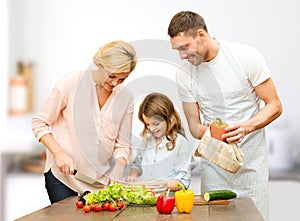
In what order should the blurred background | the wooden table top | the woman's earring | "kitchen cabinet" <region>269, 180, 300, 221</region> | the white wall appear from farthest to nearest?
1. the white wall
2. the blurred background
3. "kitchen cabinet" <region>269, 180, 300, 221</region>
4. the woman's earring
5. the wooden table top

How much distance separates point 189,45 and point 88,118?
49 centimetres

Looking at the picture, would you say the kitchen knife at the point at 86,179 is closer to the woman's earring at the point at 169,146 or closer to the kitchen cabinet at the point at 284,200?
the woman's earring at the point at 169,146

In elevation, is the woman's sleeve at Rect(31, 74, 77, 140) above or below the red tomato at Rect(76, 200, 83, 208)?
above

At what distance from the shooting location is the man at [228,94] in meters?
2.65

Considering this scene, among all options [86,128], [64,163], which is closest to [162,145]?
[86,128]

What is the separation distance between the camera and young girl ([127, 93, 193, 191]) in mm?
2746

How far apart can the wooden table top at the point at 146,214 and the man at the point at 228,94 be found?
0.94ft

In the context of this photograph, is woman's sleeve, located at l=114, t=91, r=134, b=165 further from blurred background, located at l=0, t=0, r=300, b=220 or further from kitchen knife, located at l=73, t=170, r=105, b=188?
blurred background, located at l=0, t=0, r=300, b=220

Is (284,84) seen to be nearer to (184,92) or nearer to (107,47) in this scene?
(184,92)

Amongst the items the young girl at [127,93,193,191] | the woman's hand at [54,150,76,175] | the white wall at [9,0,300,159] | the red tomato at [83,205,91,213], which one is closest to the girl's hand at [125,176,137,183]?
the young girl at [127,93,193,191]

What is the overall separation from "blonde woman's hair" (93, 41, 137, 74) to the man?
19 cm

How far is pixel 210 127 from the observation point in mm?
2609

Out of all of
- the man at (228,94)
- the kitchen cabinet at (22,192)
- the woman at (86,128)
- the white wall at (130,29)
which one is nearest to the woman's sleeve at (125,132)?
the woman at (86,128)

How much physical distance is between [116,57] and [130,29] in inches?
70.7
